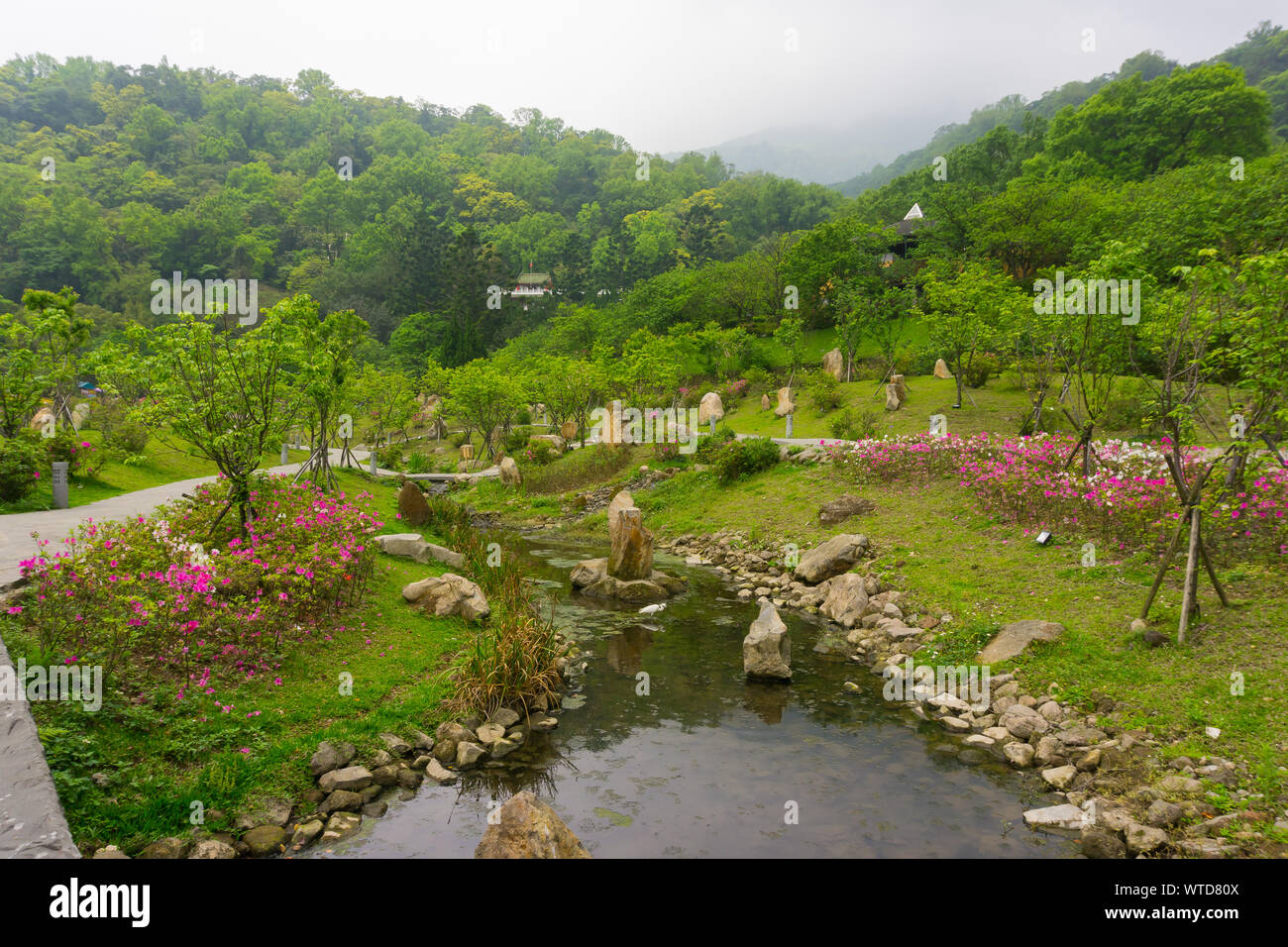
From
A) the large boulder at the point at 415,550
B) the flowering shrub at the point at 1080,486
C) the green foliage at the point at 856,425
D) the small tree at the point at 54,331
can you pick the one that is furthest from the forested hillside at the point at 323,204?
the large boulder at the point at 415,550

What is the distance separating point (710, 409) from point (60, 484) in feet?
90.6

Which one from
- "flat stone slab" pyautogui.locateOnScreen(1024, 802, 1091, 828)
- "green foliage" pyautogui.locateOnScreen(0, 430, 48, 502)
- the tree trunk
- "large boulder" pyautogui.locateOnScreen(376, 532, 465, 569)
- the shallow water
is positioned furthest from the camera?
"green foliage" pyautogui.locateOnScreen(0, 430, 48, 502)

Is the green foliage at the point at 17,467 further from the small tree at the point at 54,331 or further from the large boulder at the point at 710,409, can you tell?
the large boulder at the point at 710,409

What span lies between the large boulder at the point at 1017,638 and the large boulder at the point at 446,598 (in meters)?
8.72

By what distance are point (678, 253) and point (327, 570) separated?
71009mm

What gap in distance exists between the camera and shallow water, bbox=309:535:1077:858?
643 centimetres

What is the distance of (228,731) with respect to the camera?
695 centimetres

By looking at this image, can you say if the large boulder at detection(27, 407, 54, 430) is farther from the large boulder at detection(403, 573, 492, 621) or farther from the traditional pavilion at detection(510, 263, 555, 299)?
the traditional pavilion at detection(510, 263, 555, 299)

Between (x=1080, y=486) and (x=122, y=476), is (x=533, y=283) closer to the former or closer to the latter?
(x=122, y=476)

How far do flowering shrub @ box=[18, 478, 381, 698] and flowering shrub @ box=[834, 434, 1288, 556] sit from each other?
41.5ft

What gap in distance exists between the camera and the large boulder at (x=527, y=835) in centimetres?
540

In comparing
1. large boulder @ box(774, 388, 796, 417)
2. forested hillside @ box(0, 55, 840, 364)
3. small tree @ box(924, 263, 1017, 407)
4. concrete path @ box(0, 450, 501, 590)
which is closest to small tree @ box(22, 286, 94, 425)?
concrete path @ box(0, 450, 501, 590)

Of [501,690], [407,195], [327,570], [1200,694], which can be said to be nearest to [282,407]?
[327,570]
